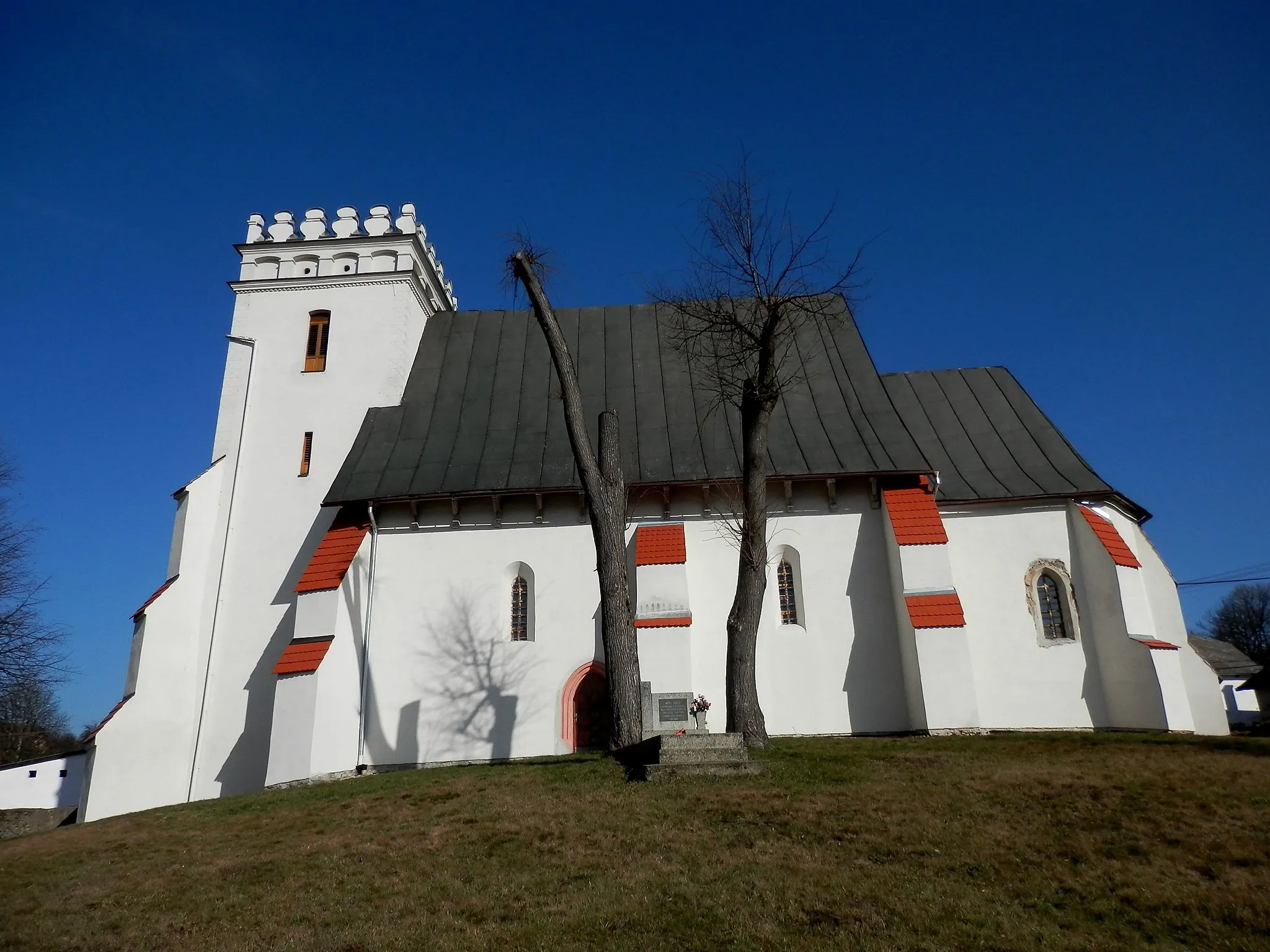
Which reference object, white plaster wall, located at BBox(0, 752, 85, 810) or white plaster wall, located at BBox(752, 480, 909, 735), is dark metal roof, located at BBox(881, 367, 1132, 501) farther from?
white plaster wall, located at BBox(0, 752, 85, 810)

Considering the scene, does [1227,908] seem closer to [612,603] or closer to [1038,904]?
[1038,904]

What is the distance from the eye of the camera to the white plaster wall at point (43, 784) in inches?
944

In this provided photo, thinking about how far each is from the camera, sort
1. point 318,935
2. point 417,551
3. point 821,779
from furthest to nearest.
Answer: point 417,551
point 821,779
point 318,935

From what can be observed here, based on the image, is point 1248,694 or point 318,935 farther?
point 1248,694

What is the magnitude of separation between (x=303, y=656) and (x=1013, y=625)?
1295 cm

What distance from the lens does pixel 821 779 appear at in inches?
443

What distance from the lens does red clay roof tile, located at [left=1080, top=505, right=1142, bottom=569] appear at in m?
16.8

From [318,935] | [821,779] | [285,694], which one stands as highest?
[285,694]

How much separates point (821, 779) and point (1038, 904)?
4.40m

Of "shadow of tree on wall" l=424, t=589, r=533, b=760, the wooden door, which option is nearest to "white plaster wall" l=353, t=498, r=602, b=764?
"shadow of tree on wall" l=424, t=589, r=533, b=760

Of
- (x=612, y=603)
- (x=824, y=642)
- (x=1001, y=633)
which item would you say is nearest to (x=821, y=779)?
(x=612, y=603)

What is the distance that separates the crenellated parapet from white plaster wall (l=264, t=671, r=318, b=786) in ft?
33.6

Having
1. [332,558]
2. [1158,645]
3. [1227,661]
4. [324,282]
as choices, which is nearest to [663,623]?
[332,558]

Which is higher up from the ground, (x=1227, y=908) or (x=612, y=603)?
(x=612, y=603)
